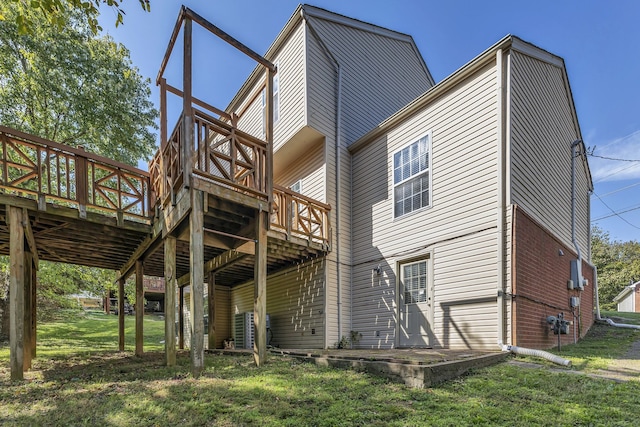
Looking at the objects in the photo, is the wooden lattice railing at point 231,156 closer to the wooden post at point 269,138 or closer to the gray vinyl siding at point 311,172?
the wooden post at point 269,138

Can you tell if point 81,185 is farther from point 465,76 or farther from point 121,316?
point 465,76

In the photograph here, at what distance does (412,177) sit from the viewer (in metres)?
8.09

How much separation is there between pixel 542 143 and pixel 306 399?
782cm

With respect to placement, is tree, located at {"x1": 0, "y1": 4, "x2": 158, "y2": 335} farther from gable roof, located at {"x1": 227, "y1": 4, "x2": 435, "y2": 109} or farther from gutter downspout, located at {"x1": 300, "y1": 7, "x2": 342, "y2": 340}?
gutter downspout, located at {"x1": 300, "y1": 7, "x2": 342, "y2": 340}

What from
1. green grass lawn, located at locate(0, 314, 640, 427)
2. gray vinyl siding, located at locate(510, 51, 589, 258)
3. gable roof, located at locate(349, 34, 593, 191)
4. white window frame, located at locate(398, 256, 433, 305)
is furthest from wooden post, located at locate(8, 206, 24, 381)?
gray vinyl siding, located at locate(510, 51, 589, 258)

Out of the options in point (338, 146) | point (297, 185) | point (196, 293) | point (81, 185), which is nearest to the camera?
point (196, 293)

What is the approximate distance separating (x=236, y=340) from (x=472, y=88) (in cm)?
1034

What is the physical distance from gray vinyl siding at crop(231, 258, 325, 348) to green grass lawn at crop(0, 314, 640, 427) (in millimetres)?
3485

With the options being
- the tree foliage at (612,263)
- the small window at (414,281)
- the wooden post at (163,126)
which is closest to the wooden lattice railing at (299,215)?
the small window at (414,281)

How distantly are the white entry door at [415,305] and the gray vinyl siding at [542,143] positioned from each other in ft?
8.02

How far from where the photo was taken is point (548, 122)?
337 inches

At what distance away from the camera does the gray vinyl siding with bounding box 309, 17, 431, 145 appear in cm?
979

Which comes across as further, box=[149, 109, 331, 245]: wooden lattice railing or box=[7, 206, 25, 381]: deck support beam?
box=[149, 109, 331, 245]: wooden lattice railing

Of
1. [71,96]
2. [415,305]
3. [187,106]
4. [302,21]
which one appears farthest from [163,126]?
[71,96]
